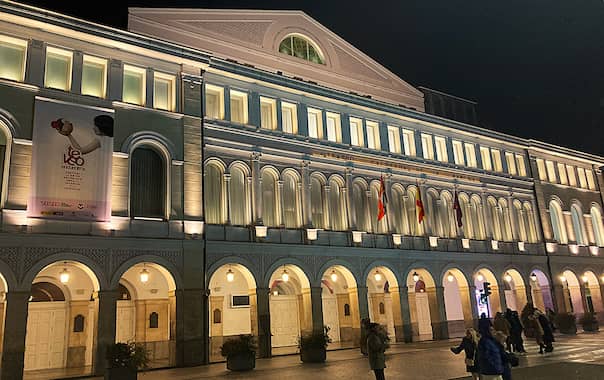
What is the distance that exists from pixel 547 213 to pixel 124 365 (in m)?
33.3

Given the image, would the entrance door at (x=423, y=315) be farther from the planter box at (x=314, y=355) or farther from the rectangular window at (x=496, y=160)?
the planter box at (x=314, y=355)

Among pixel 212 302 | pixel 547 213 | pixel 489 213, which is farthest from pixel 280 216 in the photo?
pixel 547 213

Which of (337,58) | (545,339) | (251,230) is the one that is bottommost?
(545,339)

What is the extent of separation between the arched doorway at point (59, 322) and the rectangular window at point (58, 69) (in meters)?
7.58

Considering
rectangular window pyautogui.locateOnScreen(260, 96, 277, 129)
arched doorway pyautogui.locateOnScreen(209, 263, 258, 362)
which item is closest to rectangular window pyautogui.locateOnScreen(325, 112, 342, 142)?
rectangular window pyautogui.locateOnScreen(260, 96, 277, 129)

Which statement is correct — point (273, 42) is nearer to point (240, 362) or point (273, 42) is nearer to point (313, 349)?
point (313, 349)

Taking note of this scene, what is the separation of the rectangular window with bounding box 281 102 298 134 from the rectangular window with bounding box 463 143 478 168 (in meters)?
14.4

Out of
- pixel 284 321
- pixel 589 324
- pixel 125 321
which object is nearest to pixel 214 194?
pixel 125 321

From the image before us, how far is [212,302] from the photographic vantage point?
83.8 ft

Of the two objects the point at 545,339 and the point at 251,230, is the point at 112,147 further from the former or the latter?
the point at 545,339

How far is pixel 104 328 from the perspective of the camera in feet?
62.4

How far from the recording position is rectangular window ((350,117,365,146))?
29.8 meters

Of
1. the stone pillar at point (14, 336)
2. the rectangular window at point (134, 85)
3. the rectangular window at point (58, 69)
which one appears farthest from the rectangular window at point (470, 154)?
the stone pillar at point (14, 336)

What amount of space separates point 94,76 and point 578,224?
37793mm
